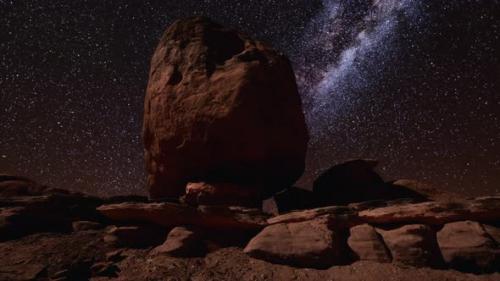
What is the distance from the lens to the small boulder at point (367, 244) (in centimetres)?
574

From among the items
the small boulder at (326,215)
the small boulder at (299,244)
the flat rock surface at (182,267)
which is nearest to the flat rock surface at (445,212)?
the small boulder at (326,215)

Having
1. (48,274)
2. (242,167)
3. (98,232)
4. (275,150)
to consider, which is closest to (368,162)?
(275,150)

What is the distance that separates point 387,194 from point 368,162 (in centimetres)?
124

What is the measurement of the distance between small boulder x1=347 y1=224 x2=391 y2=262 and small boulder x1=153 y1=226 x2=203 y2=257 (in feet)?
10.1

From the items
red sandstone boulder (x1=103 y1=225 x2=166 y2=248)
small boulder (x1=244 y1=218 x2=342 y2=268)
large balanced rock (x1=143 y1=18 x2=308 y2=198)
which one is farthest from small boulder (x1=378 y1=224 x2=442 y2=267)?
red sandstone boulder (x1=103 y1=225 x2=166 y2=248)

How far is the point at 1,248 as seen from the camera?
20.5ft

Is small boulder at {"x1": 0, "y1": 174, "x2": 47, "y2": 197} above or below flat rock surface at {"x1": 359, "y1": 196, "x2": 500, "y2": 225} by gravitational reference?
above

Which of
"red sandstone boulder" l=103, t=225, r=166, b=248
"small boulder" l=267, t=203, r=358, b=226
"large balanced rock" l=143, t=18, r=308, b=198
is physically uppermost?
"large balanced rock" l=143, t=18, r=308, b=198

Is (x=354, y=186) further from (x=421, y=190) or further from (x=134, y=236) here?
(x=134, y=236)

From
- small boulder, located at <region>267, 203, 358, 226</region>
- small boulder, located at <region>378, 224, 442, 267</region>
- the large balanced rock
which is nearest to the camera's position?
small boulder, located at <region>378, 224, 442, 267</region>

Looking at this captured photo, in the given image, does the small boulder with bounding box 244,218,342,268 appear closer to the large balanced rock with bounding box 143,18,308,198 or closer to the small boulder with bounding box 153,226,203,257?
the small boulder with bounding box 153,226,203,257

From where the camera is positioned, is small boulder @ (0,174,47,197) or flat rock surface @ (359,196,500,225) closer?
flat rock surface @ (359,196,500,225)

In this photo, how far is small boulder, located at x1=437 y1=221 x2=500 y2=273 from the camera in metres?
5.30

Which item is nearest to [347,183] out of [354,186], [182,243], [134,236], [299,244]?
[354,186]
